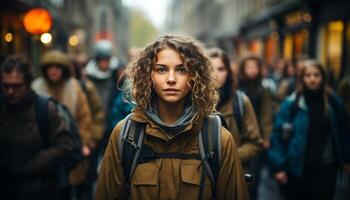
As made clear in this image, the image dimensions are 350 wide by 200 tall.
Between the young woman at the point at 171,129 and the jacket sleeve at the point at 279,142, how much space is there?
8.98ft

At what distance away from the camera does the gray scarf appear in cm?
282

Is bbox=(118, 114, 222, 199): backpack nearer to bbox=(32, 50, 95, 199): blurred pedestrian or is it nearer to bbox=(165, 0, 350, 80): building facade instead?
bbox=(32, 50, 95, 199): blurred pedestrian

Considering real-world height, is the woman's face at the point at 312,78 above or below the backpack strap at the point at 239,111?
above

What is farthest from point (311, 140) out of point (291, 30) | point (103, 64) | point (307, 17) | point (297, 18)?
point (291, 30)

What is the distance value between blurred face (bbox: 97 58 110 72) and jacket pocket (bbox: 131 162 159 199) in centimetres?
576

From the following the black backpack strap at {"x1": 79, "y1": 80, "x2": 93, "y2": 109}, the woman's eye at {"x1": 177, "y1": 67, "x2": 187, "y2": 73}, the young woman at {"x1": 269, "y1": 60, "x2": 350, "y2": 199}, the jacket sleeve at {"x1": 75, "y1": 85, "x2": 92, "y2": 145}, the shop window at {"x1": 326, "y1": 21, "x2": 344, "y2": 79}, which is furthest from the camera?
the shop window at {"x1": 326, "y1": 21, "x2": 344, "y2": 79}

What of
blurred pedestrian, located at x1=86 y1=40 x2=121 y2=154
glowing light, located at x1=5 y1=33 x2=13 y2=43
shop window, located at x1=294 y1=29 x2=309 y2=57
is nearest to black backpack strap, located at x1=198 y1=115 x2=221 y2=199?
blurred pedestrian, located at x1=86 y1=40 x2=121 y2=154

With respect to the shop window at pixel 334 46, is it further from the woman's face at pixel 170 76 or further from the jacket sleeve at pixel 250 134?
the woman's face at pixel 170 76

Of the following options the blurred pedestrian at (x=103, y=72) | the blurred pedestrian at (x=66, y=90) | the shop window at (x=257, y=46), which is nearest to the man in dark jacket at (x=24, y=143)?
the blurred pedestrian at (x=66, y=90)

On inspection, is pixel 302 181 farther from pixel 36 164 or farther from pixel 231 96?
pixel 36 164

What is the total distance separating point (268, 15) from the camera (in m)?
22.0

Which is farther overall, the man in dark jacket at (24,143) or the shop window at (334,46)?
the shop window at (334,46)

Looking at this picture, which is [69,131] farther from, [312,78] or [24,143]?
[312,78]

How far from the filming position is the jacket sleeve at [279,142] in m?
5.59
